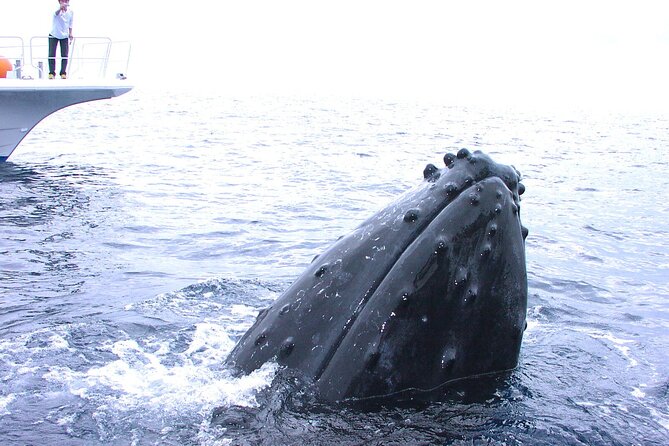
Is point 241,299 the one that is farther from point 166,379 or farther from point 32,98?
point 32,98

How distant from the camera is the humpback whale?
5273 mm

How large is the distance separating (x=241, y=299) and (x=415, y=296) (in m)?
4.69

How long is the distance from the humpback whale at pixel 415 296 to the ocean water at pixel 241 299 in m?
0.27

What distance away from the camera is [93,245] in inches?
531

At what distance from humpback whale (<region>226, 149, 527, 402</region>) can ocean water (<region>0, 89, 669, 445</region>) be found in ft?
0.88

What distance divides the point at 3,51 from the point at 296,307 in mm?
22956

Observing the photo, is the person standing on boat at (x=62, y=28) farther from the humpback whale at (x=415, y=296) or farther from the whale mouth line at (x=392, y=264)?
the whale mouth line at (x=392, y=264)

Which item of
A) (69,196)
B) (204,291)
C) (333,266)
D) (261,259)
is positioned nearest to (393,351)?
(333,266)

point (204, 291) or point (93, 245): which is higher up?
point (204, 291)

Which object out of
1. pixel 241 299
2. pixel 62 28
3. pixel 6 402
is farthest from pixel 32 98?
pixel 6 402

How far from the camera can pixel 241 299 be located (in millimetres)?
9586

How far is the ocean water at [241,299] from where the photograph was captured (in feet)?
18.6

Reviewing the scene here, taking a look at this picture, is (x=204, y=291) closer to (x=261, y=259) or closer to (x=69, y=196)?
(x=261, y=259)

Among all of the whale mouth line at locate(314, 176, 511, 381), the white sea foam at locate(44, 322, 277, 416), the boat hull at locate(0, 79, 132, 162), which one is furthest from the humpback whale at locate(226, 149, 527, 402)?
the boat hull at locate(0, 79, 132, 162)
